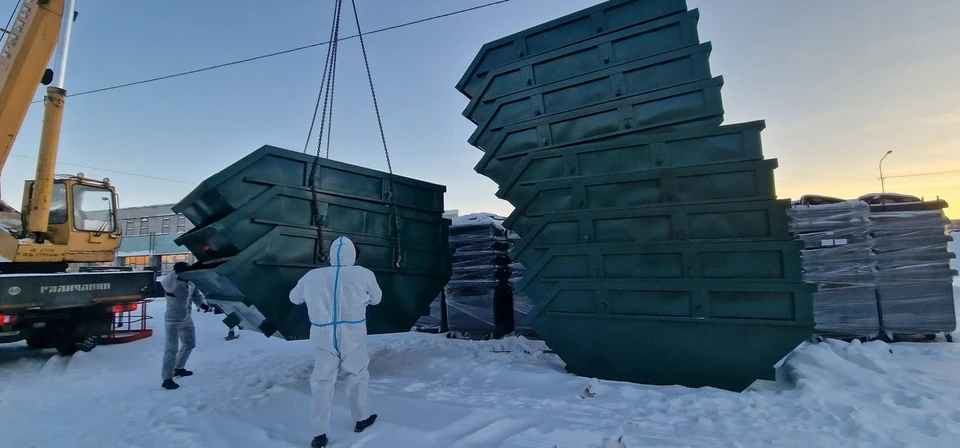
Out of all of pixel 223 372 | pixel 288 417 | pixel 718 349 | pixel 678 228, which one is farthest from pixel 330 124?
pixel 718 349

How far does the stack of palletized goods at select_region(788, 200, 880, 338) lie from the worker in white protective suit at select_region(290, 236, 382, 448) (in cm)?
629

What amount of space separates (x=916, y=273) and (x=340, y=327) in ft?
25.8

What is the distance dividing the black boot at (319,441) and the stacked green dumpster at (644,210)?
272cm

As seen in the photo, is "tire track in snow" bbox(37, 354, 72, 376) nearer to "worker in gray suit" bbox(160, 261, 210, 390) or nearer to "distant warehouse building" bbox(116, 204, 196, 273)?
"worker in gray suit" bbox(160, 261, 210, 390)

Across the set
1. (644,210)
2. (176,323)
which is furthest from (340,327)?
(176,323)

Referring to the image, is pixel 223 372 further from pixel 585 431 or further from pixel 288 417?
pixel 585 431

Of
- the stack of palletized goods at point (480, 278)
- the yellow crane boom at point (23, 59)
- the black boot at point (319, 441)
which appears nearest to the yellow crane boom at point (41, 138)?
the yellow crane boom at point (23, 59)

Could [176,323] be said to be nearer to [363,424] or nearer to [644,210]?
[363,424]

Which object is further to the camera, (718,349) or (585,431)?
(718,349)

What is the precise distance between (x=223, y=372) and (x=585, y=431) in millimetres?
5339

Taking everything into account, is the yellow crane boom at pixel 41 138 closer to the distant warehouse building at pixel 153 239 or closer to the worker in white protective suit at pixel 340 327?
the worker in white protective suit at pixel 340 327

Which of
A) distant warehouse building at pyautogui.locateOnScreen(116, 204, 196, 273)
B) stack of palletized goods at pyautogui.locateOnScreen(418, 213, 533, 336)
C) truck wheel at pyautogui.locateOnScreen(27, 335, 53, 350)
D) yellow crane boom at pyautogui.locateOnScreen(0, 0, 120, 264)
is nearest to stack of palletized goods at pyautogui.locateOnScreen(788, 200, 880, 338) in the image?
stack of palletized goods at pyautogui.locateOnScreen(418, 213, 533, 336)

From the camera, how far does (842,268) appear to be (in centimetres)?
646

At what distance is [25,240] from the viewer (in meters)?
8.30
